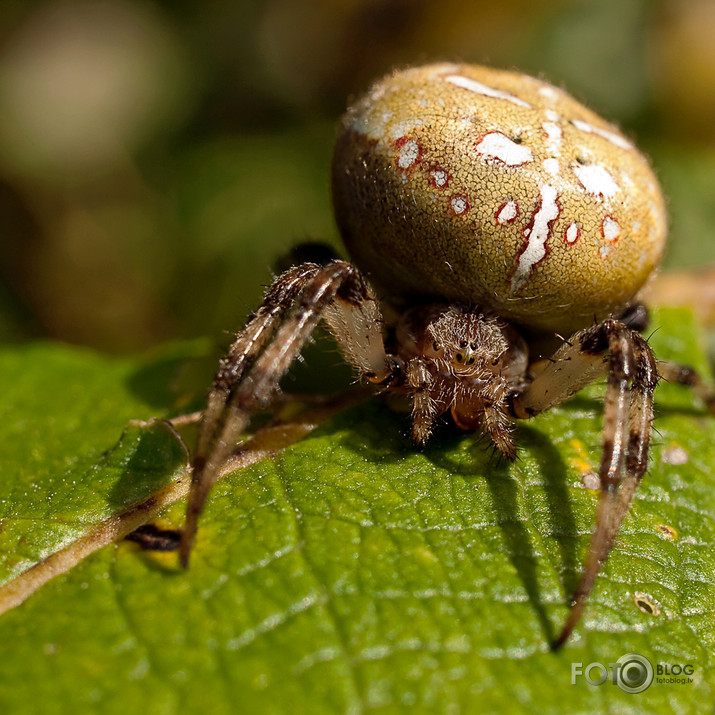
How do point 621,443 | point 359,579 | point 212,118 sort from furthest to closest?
point 212,118
point 621,443
point 359,579

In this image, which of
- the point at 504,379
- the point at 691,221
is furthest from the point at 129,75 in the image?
the point at 504,379

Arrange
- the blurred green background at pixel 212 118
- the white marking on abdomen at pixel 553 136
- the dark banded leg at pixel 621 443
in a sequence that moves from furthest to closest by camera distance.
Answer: the blurred green background at pixel 212 118 < the white marking on abdomen at pixel 553 136 < the dark banded leg at pixel 621 443

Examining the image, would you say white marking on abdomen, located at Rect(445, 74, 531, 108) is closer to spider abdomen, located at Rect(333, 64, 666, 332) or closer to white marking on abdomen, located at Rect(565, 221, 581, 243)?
spider abdomen, located at Rect(333, 64, 666, 332)

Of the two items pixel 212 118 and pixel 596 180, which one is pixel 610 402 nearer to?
pixel 596 180

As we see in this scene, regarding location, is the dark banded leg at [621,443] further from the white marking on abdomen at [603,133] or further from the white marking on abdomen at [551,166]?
the white marking on abdomen at [603,133]

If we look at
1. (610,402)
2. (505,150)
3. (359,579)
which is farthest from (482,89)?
(359,579)

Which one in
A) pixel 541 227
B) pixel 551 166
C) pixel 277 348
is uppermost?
pixel 551 166

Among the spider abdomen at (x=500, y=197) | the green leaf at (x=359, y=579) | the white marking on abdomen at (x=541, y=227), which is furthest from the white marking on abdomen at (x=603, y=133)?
the green leaf at (x=359, y=579)

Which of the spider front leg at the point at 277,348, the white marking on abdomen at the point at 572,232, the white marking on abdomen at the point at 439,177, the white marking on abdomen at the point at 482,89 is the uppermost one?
the white marking on abdomen at the point at 482,89
